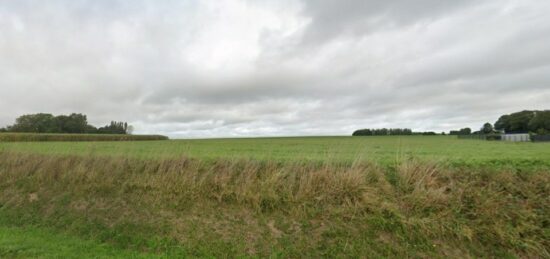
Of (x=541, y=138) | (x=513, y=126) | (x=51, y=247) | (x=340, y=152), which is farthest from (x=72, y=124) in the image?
(x=513, y=126)

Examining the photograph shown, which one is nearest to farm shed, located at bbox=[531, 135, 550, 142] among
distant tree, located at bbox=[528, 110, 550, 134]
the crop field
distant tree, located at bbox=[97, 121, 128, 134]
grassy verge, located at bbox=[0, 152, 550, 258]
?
distant tree, located at bbox=[528, 110, 550, 134]

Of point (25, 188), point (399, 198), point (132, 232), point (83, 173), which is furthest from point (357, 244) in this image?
point (25, 188)

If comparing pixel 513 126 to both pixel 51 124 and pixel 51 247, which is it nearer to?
pixel 51 247

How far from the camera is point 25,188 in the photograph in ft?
27.1

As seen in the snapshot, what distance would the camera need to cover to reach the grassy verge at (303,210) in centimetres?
476

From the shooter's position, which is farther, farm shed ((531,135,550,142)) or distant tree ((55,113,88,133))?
distant tree ((55,113,88,133))

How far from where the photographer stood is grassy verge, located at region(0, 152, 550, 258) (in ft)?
15.6

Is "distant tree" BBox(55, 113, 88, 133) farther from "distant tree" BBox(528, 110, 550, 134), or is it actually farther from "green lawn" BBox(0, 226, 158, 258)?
"distant tree" BBox(528, 110, 550, 134)

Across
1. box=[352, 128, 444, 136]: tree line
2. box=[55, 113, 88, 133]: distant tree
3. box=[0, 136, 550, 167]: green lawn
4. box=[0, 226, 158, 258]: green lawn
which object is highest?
box=[55, 113, 88, 133]: distant tree

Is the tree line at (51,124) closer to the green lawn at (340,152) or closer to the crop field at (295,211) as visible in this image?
the green lawn at (340,152)

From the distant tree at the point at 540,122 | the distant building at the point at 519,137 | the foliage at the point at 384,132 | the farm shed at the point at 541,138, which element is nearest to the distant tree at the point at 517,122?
the distant tree at the point at 540,122

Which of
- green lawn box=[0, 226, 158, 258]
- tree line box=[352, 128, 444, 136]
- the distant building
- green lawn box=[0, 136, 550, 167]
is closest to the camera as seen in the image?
green lawn box=[0, 226, 158, 258]

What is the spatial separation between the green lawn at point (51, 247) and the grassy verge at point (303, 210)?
1.13 feet

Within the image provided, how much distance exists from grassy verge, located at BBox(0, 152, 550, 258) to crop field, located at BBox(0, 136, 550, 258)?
0.02m
